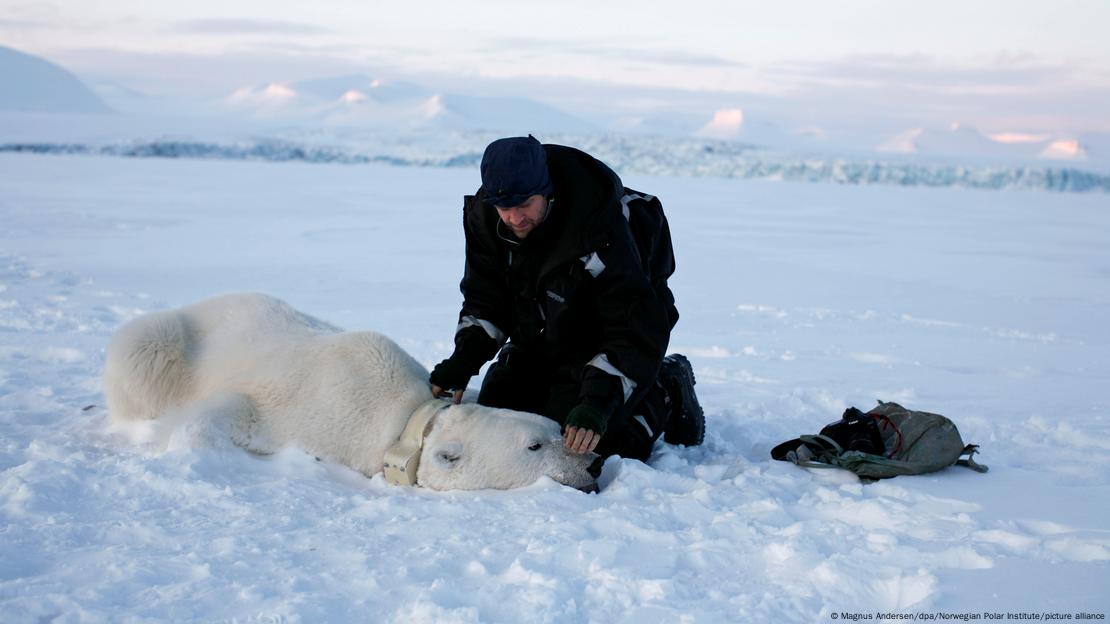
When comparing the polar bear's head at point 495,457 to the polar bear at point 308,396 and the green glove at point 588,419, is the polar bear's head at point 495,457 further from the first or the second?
the green glove at point 588,419

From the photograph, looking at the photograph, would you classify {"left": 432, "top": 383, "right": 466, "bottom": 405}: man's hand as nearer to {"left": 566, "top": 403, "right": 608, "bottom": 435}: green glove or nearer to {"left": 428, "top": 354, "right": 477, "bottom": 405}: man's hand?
{"left": 428, "top": 354, "right": 477, "bottom": 405}: man's hand

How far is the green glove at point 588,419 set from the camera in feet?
11.7

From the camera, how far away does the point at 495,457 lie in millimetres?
3688

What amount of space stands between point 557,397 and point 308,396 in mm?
1091

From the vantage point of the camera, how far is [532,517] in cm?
327

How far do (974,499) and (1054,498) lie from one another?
1.09 ft

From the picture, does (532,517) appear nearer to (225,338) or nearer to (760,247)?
(225,338)

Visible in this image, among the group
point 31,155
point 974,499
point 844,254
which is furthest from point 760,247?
point 31,155

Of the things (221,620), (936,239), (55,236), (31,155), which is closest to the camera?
(221,620)

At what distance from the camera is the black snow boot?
171 inches

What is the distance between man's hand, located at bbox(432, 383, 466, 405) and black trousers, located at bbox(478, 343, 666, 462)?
0.31 m

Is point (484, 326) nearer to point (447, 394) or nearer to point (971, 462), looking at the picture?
point (447, 394)

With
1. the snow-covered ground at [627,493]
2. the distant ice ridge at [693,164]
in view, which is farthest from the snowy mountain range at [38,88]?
the snow-covered ground at [627,493]

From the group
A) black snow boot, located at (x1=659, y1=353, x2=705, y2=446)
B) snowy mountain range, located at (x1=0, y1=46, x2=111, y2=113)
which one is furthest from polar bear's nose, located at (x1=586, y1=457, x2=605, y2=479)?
snowy mountain range, located at (x1=0, y1=46, x2=111, y2=113)
